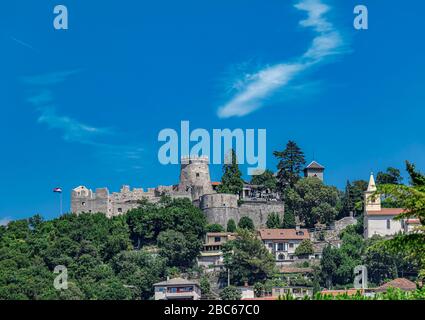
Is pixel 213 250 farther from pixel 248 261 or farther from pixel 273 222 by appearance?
pixel 273 222

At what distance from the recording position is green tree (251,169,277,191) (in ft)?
347

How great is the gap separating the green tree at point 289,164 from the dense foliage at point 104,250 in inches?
453

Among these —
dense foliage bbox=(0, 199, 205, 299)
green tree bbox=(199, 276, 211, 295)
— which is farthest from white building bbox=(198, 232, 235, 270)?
green tree bbox=(199, 276, 211, 295)

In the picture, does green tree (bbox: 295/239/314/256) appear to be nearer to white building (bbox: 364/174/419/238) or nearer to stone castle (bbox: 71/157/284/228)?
white building (bbox: 364/174/419/238)

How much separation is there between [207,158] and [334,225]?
58.1 ft

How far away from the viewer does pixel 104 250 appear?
9075cm

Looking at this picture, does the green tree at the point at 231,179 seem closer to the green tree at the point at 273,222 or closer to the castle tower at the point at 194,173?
the castle tower at the point at 194,173

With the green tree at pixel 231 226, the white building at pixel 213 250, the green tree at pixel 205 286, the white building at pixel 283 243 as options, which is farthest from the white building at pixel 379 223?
the green tree at pixel 205 286

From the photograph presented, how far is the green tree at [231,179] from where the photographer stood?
103438 mm

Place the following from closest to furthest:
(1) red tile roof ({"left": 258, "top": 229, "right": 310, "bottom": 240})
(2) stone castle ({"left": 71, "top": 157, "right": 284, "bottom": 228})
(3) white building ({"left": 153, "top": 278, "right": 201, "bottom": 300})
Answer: (3) white building ({"left": 153, "top": 278, "right": 201, "bottom": 300}) → (1) red tile roof ({"left": 258, "top": 229, "right": 310, "bottom": 240}) → (2) stone castle ({"left": 71, "top": 157, "right": 284, "bottom": 228})

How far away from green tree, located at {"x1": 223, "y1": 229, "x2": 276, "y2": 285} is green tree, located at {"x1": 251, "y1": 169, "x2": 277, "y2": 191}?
16.8 m
